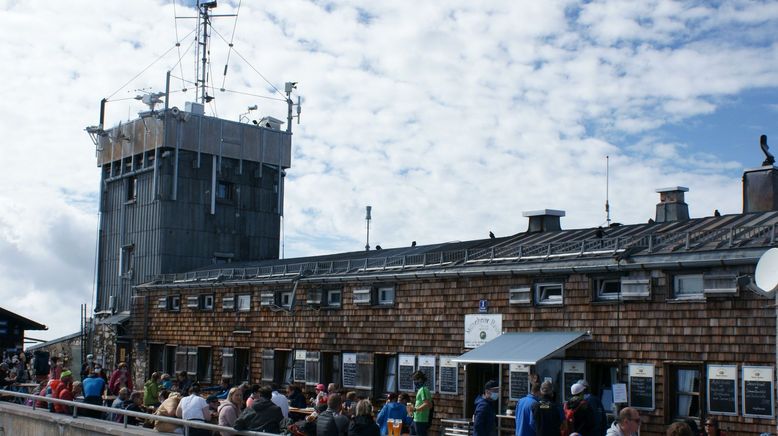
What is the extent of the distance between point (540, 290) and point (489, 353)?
197cm

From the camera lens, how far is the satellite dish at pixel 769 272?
44.8ft

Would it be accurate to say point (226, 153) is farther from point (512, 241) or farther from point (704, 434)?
point (704, 434)

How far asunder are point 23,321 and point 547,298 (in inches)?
968

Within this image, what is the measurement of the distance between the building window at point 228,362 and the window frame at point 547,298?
1344cm

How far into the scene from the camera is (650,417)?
62.7 feet

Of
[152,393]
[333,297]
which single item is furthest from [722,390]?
[152,393]

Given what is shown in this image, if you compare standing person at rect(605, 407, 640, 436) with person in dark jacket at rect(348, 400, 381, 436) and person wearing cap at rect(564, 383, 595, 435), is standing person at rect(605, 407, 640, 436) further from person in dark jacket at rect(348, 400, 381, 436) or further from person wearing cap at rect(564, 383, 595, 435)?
person wearing cap at rect(564, 383, 595, 435)

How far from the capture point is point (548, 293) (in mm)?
21641

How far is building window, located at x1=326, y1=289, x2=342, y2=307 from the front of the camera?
90.3 ft

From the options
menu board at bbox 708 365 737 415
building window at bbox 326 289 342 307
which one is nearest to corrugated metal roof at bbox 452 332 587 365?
menu board at bbox 708 365 737 415

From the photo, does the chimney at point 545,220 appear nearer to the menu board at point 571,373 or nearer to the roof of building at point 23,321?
the menu board at point 571,373

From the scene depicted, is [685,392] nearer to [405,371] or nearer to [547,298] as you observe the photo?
[547,298]

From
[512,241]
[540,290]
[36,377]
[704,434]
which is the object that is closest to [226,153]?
[36,377]

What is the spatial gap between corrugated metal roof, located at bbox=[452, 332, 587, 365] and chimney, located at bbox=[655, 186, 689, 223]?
22.2 feet
